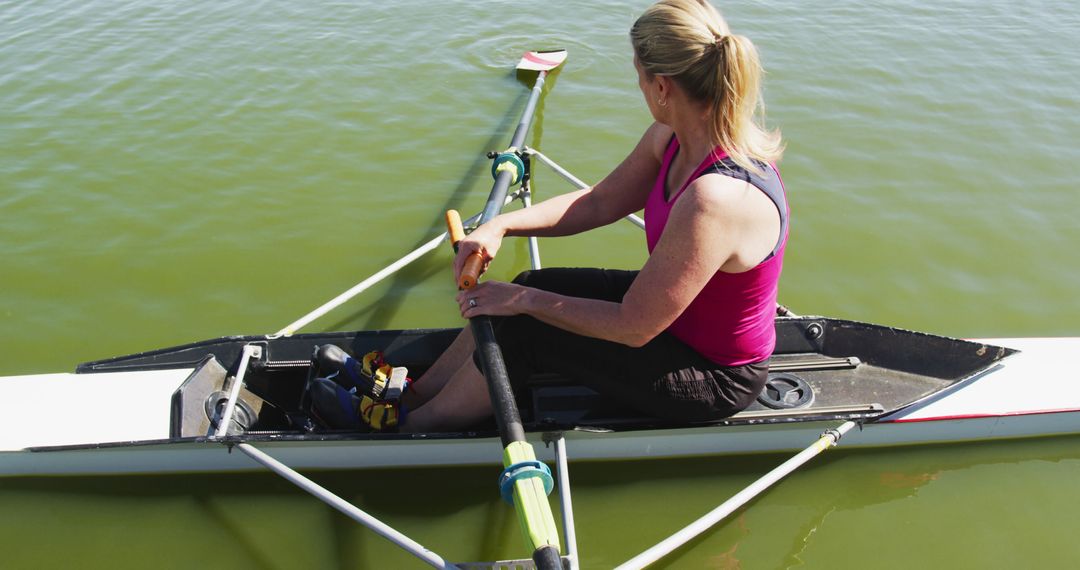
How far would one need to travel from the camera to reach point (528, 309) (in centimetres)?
283

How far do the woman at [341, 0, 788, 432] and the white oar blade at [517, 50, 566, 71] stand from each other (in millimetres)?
3824

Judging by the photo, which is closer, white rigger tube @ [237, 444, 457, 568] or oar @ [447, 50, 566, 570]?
oar @ [447, 50, 566, 570]

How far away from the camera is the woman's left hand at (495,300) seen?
2.85 metres

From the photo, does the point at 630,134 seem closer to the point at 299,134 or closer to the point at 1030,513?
the point at 299,134

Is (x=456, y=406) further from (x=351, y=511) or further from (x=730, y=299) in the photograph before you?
(x=730, y=299)

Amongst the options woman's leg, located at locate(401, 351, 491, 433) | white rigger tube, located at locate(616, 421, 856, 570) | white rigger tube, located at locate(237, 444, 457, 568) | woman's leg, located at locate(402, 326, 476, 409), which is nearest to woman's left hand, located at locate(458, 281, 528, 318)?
woman's leg, located at locate(401, 351, 491, 433)

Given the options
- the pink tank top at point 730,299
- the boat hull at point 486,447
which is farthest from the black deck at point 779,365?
the pink tank top at point 730,299

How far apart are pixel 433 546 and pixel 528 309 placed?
1118 mm

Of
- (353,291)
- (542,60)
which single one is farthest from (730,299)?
(542,60)

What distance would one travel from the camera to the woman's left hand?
2848mm

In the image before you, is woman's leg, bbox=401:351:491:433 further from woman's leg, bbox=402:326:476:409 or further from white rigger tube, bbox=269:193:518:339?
white rigger tube, bbox=269:193:518:339

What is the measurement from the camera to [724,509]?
2908mm

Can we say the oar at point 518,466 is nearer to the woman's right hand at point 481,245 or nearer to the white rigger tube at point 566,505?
the woman's right hand at point 481,245

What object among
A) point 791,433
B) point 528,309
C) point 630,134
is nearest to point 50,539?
point 528,309
